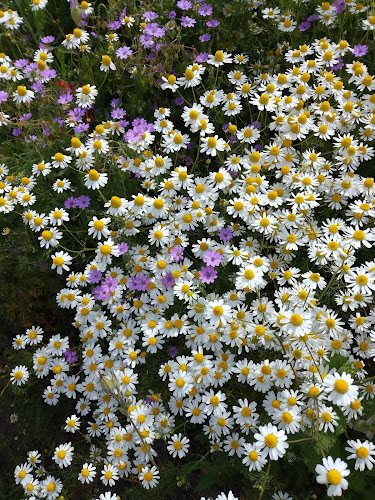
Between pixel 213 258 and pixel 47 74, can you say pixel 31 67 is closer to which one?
pixel 47 74

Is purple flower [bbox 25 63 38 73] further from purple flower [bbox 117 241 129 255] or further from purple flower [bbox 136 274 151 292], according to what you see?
purple flower [bbox 136 274 151 292]

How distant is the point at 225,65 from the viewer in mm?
4207

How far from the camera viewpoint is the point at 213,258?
122 inches

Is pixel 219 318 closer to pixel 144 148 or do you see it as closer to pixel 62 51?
pixel 144 148

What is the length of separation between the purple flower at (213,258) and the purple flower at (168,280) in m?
0.28

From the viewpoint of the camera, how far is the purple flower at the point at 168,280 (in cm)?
310

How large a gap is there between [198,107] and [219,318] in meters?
1.82

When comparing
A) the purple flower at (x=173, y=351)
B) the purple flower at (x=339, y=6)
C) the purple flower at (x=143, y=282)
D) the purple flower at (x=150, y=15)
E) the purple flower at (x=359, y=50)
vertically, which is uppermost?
the purple flower at (x=150, y=15)

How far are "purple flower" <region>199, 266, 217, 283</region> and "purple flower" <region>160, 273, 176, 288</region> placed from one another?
21 cm

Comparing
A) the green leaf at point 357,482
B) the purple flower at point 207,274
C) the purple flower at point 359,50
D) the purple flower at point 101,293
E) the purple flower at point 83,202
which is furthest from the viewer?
the purple flower at point 359,50

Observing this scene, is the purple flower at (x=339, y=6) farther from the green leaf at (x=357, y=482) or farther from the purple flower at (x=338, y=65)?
the green leaf at (x=357, y=482)

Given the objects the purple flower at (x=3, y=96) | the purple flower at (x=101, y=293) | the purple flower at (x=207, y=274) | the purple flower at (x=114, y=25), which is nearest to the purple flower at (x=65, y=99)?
the purple flower at (x=3, y=96)

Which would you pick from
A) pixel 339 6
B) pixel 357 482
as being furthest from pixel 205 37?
pixel 357 482

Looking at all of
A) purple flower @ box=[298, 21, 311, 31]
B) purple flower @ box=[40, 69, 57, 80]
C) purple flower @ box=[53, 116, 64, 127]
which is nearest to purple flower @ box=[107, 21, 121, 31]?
purple flower @ box=[40, 69, 57, 80]
